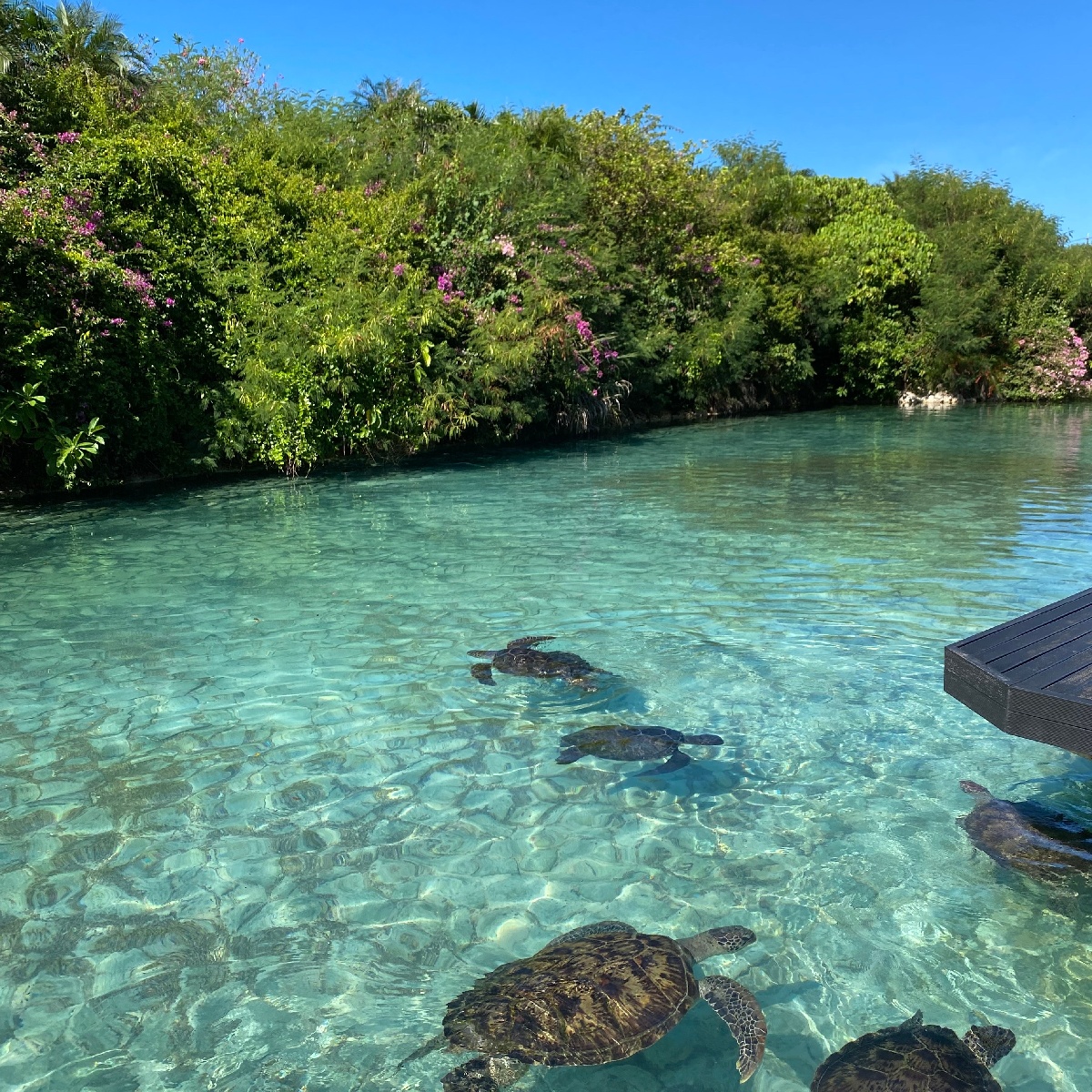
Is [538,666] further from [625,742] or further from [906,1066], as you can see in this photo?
[906,1066]

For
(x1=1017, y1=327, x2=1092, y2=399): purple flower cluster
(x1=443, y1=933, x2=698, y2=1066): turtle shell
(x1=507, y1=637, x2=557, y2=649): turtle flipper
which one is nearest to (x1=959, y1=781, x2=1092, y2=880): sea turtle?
(x1=443, y1=933, x2=698, y2=1066): turtle shell

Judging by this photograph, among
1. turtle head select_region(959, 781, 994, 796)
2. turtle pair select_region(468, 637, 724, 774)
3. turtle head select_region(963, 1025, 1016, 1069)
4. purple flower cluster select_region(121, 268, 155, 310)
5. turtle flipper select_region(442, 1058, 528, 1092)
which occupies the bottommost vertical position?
turtle head select_region(963, 1025, 1016, 1069)

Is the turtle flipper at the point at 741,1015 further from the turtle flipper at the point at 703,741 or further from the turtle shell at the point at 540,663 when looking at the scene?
the turtle shell at the point at 540,663

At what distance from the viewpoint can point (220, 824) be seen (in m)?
4.21

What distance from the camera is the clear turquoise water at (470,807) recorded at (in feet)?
9.82

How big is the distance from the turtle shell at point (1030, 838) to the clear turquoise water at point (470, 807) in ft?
0.43

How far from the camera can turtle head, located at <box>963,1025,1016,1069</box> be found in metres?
2.72

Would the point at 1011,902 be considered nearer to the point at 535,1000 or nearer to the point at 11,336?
the point at 535,1000

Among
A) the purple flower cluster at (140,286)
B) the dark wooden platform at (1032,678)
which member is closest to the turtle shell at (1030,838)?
the dark wooden platform at (1032,678)

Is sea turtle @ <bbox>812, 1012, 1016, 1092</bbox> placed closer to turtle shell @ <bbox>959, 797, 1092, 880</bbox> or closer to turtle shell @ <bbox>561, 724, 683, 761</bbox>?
turtle shell @ <bbox>959, 797, 1092, 880</bbox>

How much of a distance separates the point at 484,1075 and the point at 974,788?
2.90 m

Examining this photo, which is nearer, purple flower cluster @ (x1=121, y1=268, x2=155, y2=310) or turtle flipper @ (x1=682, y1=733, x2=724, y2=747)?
turtle flipper @ (x1=682, y1=733, x2=724, y2=747)

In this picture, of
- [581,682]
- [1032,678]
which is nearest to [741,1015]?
[1032,678]

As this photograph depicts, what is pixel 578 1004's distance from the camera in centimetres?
279
